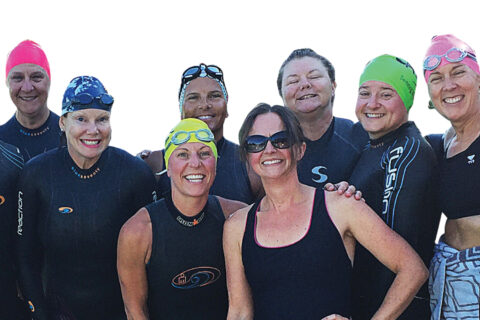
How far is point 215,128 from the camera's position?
6.29m

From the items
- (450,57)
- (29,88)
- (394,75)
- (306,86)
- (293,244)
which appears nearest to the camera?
(293,244)

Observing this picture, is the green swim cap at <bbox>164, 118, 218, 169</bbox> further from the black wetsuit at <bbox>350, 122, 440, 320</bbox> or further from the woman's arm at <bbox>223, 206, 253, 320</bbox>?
the black wetsuit at <bbox>350, 122, 440, 320</bbox>

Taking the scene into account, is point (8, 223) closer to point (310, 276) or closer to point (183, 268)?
point (183, 268)

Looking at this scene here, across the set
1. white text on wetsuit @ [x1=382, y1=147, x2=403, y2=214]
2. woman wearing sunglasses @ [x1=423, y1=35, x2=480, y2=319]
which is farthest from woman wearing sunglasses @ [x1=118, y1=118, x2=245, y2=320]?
woman wearing sunglasses @ [x1=423, y1=35, x2=480, y2=319]

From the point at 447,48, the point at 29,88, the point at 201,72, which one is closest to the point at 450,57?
the point at 447,48

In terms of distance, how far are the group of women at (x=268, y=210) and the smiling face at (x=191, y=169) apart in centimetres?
1

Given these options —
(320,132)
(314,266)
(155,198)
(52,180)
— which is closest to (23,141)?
(52,180)

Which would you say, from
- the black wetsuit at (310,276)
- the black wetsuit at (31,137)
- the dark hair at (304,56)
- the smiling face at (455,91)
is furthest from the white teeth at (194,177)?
the black wetsuit at (31,137)

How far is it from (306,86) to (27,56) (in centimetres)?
405

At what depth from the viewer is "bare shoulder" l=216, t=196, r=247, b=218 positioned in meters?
5.27

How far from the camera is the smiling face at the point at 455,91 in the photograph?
487 cm

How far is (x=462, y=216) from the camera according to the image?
15.4 ft

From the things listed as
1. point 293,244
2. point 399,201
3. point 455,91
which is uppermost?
point 455,91

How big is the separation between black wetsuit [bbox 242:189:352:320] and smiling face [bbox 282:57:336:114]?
2080 mm
